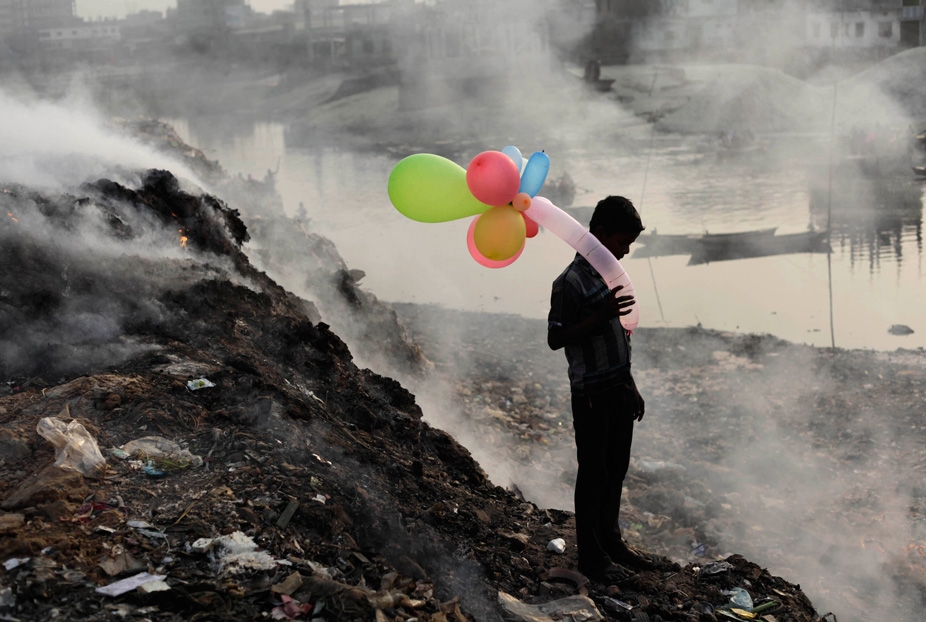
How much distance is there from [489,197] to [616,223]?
1.41 ft

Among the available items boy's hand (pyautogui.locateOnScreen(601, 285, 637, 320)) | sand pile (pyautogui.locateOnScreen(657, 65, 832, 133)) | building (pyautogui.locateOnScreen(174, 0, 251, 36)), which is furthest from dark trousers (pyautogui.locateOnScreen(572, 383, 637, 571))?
building (pyautogui.locateOnScreen(174, 0, 251, 36))

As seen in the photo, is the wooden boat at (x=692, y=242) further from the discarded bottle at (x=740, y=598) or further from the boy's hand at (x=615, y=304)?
the boy's hand at (x=615, y=304)

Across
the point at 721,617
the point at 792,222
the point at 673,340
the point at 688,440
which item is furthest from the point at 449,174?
the point at 792,222

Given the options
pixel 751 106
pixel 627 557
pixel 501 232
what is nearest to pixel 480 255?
pixel 501 232

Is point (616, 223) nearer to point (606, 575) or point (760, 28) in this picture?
point (606, 575)

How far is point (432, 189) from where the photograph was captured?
2.82 metres

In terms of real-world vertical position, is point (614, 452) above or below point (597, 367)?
below

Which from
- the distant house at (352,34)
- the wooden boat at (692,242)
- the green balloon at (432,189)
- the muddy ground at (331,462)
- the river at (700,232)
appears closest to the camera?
the muddy ground at (331,462)

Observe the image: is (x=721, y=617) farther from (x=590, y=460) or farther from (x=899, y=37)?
(x=899, y=37)

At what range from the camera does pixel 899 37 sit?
90.0 ft

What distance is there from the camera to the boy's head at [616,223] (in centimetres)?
265

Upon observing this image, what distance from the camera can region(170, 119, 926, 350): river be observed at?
1039 cm

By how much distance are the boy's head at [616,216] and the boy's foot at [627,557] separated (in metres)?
1.17

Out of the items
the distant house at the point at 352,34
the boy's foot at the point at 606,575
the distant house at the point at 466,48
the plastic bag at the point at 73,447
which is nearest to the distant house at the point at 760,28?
the distant house at the point at 466,48
